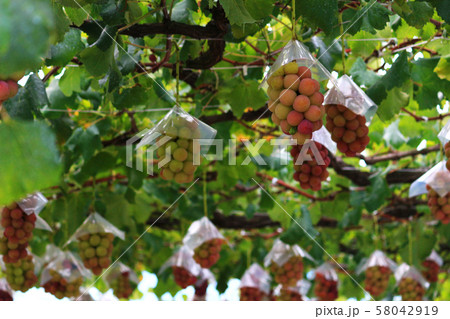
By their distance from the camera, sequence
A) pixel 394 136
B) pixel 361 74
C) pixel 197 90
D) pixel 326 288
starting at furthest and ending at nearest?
pixel 326 288 < pixel 394 136 < pixel 197 90 < pixel 361 74

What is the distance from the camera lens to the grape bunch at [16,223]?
216cm

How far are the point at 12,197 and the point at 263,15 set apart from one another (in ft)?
3.35

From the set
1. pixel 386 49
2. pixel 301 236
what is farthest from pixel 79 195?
pixel 386 49

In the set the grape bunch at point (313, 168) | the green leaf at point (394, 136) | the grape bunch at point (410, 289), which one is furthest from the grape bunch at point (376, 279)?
the grape bunch at point (313, 168)

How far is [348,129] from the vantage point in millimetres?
1399

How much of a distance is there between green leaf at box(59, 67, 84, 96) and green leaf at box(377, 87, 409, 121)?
1195mm

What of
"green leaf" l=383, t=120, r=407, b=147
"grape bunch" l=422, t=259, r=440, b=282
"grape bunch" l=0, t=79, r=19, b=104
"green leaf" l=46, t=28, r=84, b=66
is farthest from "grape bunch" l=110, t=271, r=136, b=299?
"grape bunch" l=0, t=79, r=19, b=104

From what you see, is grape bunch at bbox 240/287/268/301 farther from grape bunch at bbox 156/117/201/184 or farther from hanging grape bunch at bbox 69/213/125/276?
grape bunch at bbox 156/117/201/184

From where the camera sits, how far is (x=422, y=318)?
1797 mm

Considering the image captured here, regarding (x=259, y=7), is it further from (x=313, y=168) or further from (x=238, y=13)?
(x=313, y=168)

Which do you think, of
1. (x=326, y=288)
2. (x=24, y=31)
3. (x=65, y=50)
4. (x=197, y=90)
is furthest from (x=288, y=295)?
(x=24, y=31)

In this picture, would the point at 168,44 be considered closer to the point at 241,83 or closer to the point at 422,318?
the point at 241,83

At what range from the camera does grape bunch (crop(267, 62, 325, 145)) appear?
109cm

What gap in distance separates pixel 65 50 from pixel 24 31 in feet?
4.14
